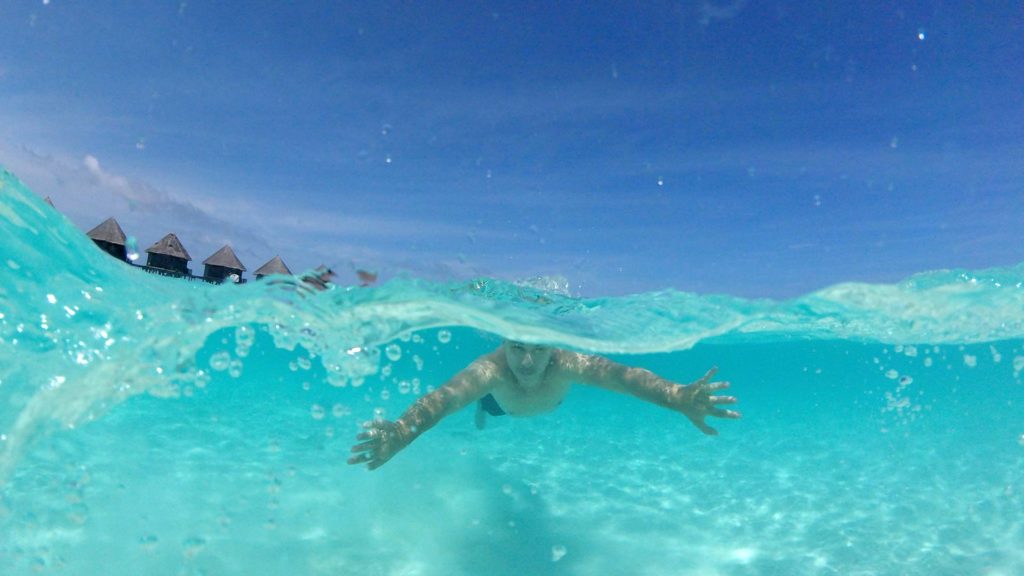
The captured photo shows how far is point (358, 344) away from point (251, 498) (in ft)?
11.8

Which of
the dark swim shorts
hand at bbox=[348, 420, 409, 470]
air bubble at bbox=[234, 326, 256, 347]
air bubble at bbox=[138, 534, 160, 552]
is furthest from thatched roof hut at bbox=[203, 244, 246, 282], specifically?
hand at bbox=[348, 420, 409, 470]

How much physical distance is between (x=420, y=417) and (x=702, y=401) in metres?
3.68

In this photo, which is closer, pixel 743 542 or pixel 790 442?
pixel 743 542

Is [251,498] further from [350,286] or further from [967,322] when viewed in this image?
[967,322]

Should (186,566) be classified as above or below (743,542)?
below

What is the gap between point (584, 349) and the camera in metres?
11.2

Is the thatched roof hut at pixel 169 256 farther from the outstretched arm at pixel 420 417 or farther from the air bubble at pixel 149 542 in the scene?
the outstretched arm at pixel 420 417

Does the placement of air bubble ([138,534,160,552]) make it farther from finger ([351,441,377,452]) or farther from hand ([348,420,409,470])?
finger ([351,441,377,452])

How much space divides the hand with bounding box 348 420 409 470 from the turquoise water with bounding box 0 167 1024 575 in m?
2.10

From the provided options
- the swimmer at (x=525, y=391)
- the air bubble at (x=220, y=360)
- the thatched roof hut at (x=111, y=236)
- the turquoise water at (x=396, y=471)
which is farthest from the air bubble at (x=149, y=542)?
the thatched roof hut at (x=111, y=236)

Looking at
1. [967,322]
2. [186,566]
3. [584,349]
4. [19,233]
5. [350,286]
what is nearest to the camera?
[186,566]

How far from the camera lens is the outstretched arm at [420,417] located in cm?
612

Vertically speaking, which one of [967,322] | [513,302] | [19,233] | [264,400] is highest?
[967,322]

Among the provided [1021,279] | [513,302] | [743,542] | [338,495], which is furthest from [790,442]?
[338,495]
